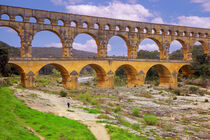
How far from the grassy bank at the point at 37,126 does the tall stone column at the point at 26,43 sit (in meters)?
17.2

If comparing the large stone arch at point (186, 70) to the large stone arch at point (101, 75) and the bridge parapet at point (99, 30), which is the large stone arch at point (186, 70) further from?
the large stone arch at point (101, 75)

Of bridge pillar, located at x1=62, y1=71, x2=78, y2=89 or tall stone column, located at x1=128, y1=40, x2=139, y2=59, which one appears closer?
bridge pillar, located at x1=62, y1=71, x2=78, y2=89

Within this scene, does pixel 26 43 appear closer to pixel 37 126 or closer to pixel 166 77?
pixel 37 126

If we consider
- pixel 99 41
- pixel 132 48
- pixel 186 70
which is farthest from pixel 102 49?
pixel 186 70

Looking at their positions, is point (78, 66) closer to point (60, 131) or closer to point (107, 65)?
point (107, 65)

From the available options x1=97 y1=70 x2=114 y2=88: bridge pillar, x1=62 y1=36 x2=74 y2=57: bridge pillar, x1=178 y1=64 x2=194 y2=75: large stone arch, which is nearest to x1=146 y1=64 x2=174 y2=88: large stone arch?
x1=178 y1=64 x2=194 y2=75: large stone arch

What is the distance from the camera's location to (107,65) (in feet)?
99.0

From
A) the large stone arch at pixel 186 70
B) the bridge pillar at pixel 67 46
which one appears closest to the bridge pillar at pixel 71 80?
the bridge pillar at pixel 67 46

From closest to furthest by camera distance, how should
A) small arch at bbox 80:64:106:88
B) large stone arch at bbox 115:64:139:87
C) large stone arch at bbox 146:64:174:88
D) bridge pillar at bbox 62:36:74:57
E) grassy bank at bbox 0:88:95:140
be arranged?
grassy bank at bbox 0:88:95:140, bridge pillar at bbox 62:36:74:57, small arch at bbox 80:64:106:88, large stone arch at bbox 115:64:139:87, large stone arch at bbox 146:64:174:88

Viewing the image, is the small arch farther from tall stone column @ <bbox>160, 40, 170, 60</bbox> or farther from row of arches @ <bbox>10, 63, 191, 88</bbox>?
A: tall stone column @ <bbox>160, 40, 170, 60</bbox>

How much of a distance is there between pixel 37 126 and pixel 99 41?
23358 millimetres

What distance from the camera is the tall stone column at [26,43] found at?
2668cm

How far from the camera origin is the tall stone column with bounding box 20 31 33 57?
26680 mm

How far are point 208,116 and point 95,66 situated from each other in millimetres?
17288
